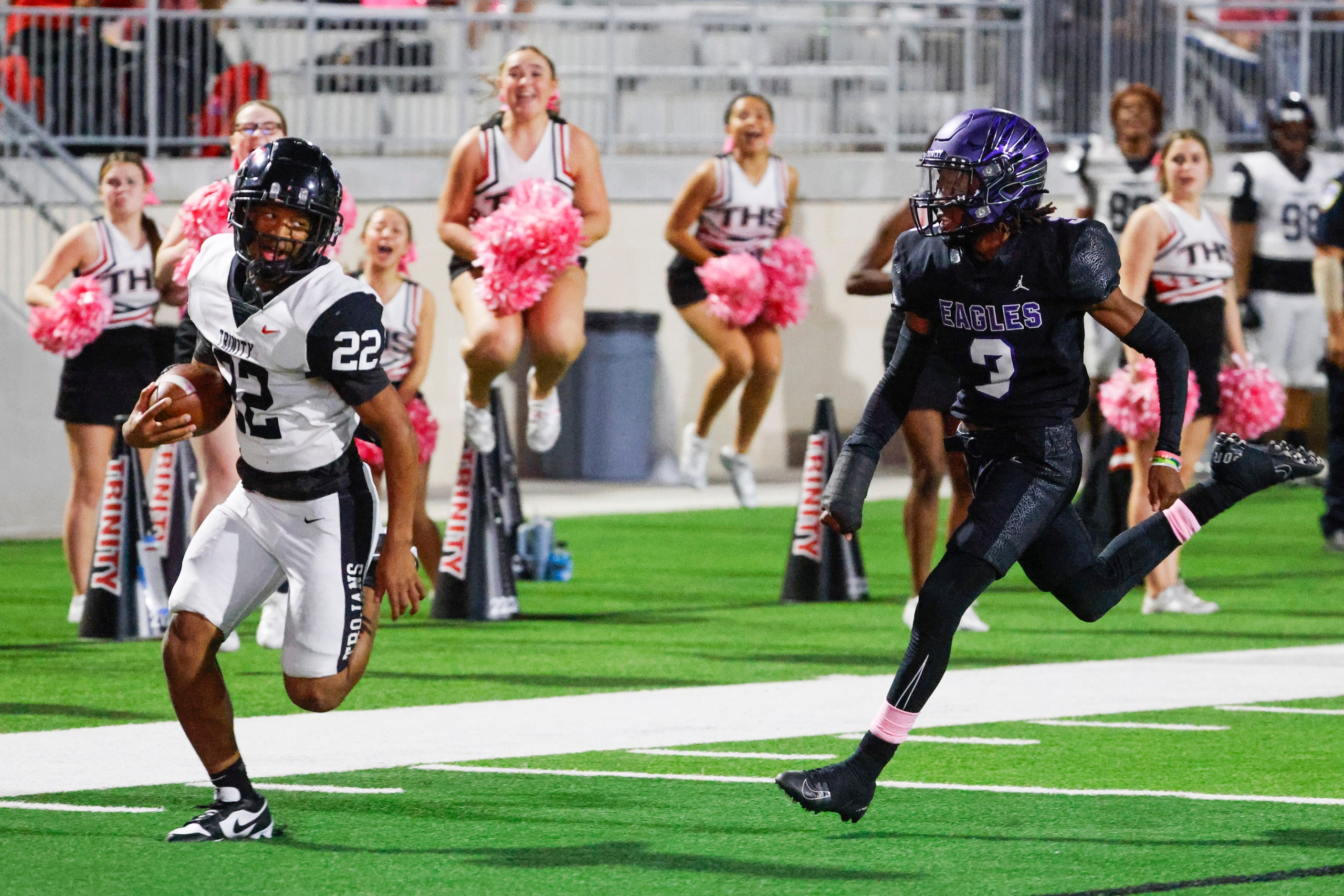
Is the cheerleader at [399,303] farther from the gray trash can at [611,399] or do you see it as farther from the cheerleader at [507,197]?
the gray trash can at [611,399]

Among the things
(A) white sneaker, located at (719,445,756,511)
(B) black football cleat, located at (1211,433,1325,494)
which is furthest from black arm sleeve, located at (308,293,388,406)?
(A) white sneaker, located at (719,445,756,511)

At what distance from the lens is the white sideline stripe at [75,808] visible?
627 centimetres

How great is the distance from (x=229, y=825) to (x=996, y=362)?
2.32 metres

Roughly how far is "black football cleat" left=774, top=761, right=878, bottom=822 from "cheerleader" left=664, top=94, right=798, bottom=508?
7572mm

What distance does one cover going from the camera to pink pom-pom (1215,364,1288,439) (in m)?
11.2

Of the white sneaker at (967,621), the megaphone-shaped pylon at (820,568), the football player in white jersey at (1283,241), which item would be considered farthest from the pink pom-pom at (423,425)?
the football player in white jersey at (1283,241)

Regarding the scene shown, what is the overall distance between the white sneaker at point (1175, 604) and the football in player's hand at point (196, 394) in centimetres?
595

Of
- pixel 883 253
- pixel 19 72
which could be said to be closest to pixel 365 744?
pixel 883 253

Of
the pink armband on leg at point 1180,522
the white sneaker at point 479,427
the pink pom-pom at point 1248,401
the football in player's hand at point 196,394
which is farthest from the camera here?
the pink pom-pom at point 1248,401

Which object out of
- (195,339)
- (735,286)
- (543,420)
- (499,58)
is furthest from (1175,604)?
(499,58)

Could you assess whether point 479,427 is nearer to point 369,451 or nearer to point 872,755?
point 369,451

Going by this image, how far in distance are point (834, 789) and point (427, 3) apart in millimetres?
14524

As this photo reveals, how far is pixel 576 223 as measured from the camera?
420 inches

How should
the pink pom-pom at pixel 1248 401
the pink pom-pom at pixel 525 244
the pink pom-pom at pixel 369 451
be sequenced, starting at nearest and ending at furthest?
the pink pom-pom at pixel 369 451 → the pink pom-pom at pixel 525 244 → the pink pom-pom at pixel 1248 401
